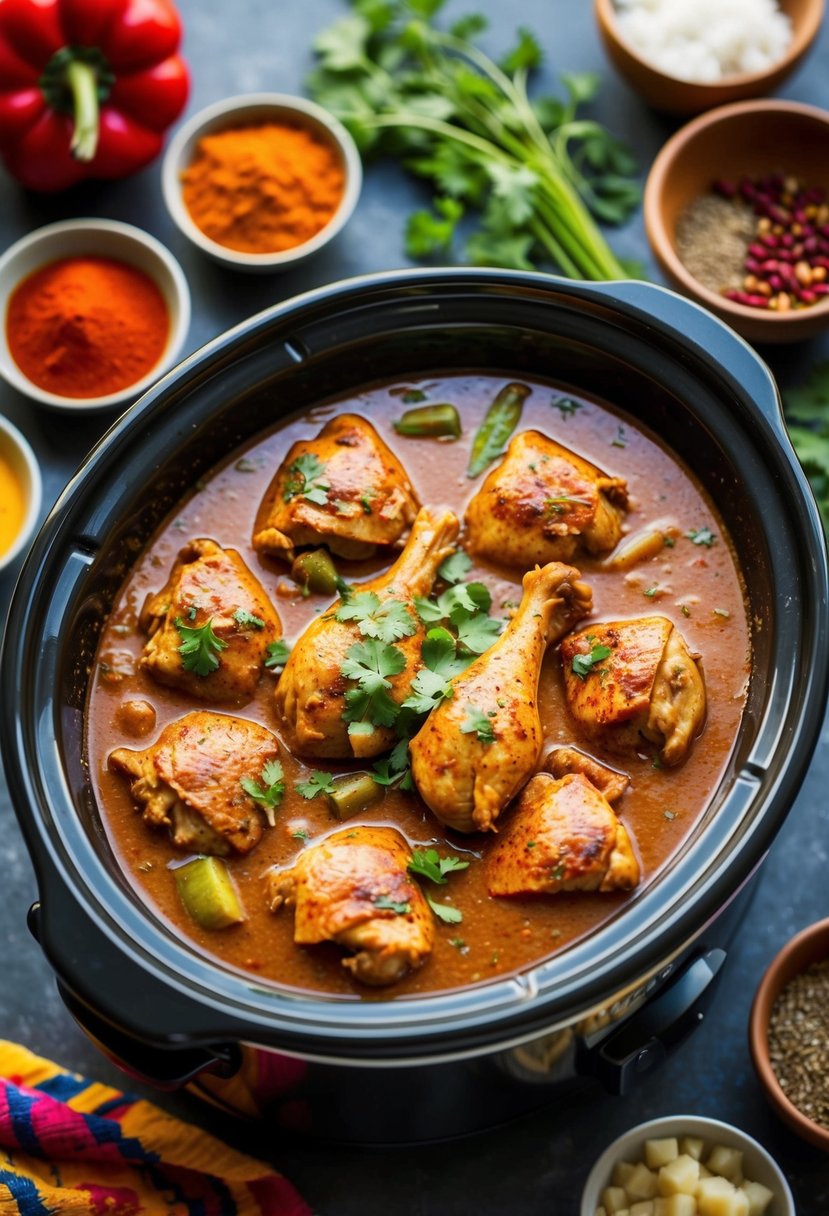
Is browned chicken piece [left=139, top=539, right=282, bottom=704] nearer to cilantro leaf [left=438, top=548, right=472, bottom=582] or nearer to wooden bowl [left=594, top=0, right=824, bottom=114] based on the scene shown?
cilantro leaf [left=438, top=548, right=472, bottom=582]

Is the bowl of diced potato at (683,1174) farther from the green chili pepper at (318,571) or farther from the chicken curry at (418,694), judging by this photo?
the green chili pepper at (318,571)

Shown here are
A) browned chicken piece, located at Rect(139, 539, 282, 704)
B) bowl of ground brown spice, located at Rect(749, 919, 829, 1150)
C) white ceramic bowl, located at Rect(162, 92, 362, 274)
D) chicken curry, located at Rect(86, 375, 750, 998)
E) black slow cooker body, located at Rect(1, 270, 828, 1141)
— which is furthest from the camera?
white ceramic bowl, located at Rect(162, 92, 362, 274)

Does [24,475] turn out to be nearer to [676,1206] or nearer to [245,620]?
[245,620]

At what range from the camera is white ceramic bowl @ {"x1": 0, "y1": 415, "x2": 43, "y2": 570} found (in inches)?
152

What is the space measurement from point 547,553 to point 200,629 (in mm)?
793

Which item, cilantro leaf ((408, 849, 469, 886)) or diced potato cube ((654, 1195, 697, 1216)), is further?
diced potato cube ((654, 1195, 697, 1216))

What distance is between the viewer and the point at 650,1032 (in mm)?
3027

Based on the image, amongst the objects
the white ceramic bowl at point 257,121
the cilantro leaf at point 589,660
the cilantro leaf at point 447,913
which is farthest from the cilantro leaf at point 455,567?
the white ceramic bowl at point 257,121

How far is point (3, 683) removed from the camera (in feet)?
9.65

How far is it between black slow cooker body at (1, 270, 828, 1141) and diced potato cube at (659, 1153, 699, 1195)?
0.91 feet

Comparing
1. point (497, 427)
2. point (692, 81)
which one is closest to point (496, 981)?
point (497, 427)

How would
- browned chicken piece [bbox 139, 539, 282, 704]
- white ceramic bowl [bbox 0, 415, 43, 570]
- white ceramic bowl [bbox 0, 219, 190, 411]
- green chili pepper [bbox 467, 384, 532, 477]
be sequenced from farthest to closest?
white ceramic bowl [bbox 0, 219, 190, 411]
white ceramic bowl [bbox 0, 415, 43, 570]
green chili pepper [bbox 467, 384, 532, 477]
browned chicken piece [bbox 139, 539, 282, 704]

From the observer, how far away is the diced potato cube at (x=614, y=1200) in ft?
10.7

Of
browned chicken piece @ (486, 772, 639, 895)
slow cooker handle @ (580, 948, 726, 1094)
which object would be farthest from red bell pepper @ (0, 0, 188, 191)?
slow cooker handle @ (580, 948, 726, 1094)
